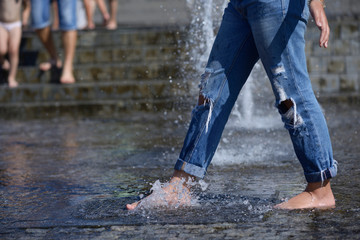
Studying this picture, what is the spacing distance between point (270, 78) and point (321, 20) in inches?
14.0

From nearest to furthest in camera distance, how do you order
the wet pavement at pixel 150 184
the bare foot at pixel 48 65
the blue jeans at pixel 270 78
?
the wet pavement at pixel 150 184 < the blue jeans at pixel 270 78 < the bare foot at pixel 48 65

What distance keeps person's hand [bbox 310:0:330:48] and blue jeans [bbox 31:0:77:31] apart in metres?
5.66

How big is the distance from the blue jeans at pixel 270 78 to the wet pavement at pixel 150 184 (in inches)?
9.7

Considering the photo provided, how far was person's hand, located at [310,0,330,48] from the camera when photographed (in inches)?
122

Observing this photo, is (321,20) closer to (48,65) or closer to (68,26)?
(68,26)

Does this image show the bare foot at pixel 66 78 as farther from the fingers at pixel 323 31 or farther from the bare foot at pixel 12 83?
the fingers at pixel 323 31

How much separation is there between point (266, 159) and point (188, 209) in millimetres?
1658

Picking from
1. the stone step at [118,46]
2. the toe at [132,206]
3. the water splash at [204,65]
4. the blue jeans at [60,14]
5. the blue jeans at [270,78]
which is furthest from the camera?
the stone step at [118,46]

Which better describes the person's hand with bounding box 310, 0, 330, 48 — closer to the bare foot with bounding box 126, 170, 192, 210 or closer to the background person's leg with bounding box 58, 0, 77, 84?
the bare foot with bounding box 126, 170, 192, 210

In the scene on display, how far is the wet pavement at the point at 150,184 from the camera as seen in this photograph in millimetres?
2984

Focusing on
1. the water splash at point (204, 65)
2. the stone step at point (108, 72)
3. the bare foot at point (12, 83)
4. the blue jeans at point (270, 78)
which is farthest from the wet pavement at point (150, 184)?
the stone step at point (108, 72)

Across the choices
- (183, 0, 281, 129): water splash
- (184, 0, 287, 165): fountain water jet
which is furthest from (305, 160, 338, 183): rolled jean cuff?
(183, 0, 281, 129): water splash

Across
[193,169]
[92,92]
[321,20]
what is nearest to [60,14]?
[92,92]

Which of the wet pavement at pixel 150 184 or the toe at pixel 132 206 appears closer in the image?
the wet pavement at pixel 150 184
